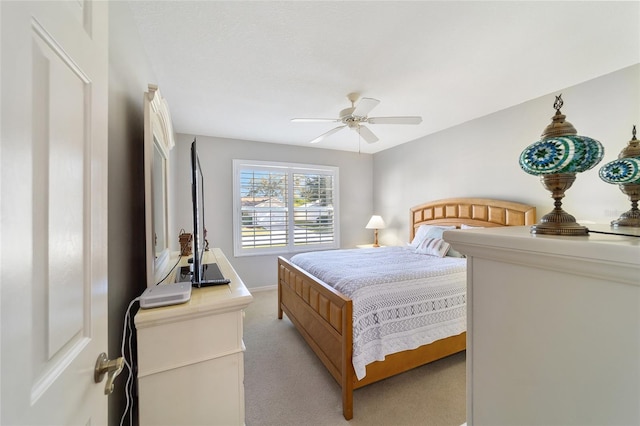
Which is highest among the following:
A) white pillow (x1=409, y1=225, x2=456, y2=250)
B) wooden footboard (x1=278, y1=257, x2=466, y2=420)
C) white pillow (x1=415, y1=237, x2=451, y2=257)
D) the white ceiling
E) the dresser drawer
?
the white ceiling

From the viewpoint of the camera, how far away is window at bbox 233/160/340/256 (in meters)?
4.07

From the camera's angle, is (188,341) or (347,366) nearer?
(188,341)

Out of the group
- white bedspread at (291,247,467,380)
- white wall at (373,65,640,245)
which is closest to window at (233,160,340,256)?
white wall at (373,65,640,245)

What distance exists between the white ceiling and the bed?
1.26 metres

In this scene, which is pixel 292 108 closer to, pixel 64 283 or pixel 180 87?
pixel 180 87

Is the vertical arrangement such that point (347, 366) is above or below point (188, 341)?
below

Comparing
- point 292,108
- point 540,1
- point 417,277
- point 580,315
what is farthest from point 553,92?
point 580,315

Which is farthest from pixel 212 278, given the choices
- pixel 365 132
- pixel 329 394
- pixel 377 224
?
pixel 377 224

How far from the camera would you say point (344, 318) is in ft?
5.47

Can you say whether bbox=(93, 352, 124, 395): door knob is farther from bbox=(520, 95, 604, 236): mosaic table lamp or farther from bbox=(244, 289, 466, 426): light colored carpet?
bbox=(244, 289, 466, 426): light colored carpet

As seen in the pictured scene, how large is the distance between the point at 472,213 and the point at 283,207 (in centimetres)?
292

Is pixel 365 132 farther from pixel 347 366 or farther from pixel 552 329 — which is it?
pixel 552 329

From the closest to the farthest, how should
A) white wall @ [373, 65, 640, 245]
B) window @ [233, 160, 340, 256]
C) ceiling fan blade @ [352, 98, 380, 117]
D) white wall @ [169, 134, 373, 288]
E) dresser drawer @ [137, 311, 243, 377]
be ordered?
dresser drawer @ [137, 311, 243, 377]
ceiling fan blade @ [352, 98, 380, 117]
white wall @ [373, 65, 640, 245]
white wall @ [169, 134, 373, 288]
window @ [233, 160, 340, 256]

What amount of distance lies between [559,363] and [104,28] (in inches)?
56.4
